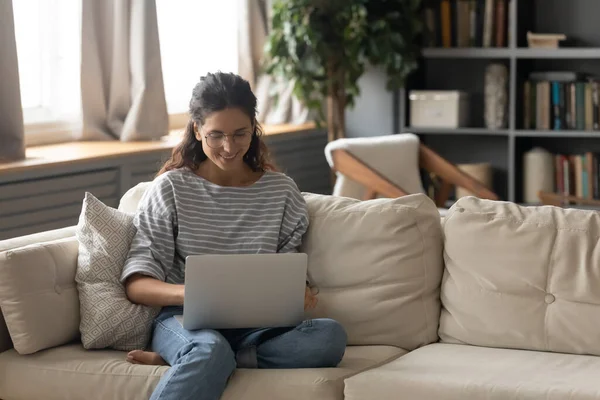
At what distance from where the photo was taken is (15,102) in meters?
3.91

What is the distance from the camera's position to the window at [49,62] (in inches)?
171

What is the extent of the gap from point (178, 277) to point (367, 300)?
50 cm

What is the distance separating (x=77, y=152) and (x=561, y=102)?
254 centimetres

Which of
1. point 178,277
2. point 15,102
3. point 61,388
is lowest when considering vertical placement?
point 61,388

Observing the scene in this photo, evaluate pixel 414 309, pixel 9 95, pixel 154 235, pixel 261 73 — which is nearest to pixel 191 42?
pixel 261 73

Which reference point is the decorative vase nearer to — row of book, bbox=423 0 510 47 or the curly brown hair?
row of book, bbox=423 0 510 47

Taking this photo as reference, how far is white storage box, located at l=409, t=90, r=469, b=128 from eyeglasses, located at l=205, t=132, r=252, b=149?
9.66 feet

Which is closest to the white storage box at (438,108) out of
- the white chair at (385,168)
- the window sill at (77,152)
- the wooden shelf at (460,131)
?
the wooden shelf at (460,131)

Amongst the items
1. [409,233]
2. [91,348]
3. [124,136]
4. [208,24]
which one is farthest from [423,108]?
[91,348]

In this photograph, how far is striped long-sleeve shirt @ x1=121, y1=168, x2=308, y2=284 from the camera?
8.92 feet

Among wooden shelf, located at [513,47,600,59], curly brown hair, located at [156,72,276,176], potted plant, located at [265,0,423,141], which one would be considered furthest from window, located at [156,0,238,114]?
curly brown hair, located at [156,72,276,176]

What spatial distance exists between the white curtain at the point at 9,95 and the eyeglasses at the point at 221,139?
4.58 feet

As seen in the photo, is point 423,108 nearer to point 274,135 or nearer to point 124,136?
point 274,135

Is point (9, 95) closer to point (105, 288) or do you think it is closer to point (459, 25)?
point (105, 288)
